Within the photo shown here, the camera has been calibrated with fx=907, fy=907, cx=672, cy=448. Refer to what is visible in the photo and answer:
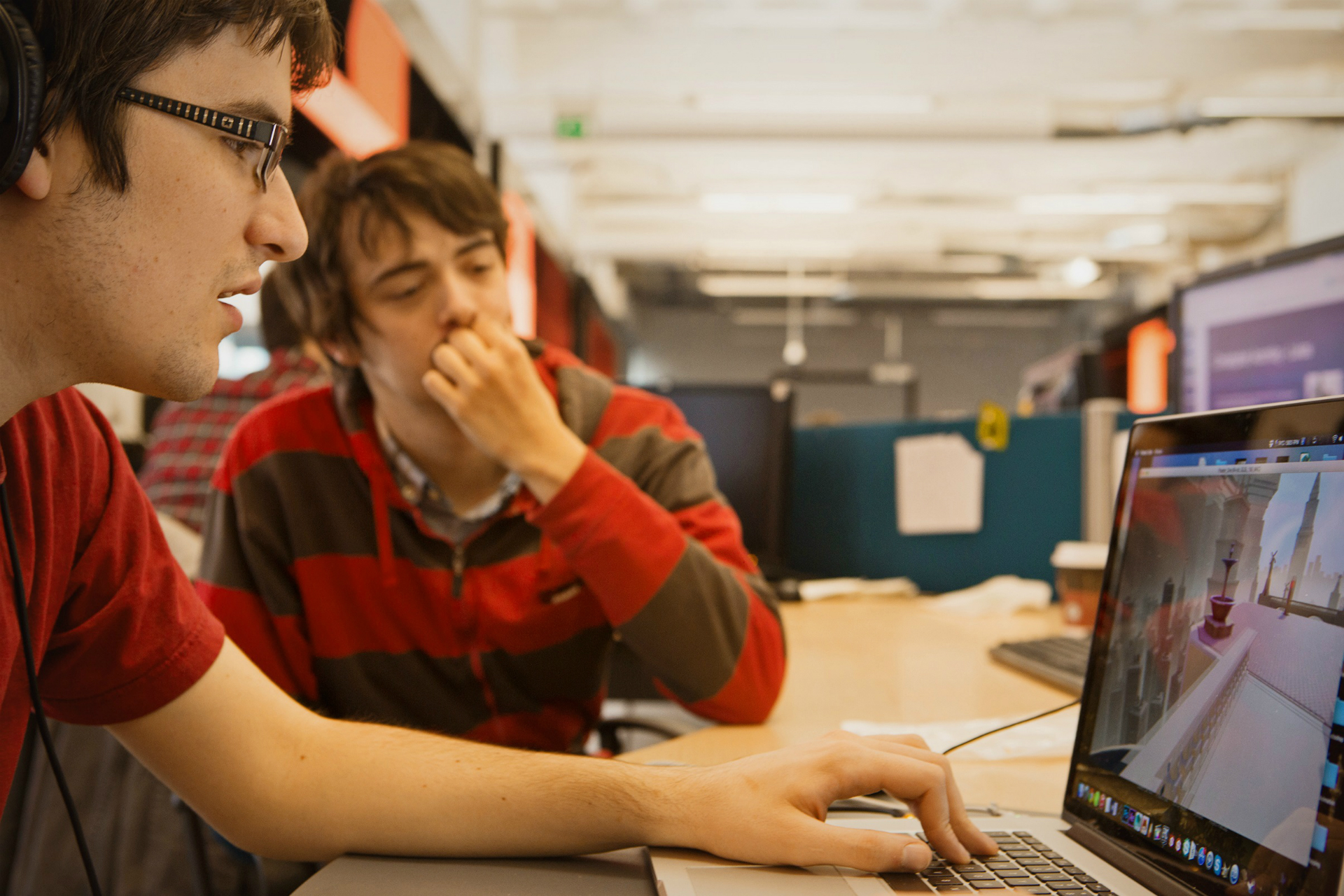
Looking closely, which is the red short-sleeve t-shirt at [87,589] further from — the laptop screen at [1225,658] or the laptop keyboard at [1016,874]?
the laptop screen at [1225,658]

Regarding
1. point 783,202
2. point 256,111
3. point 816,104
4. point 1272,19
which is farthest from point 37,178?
point 783,202

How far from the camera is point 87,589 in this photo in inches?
27.1

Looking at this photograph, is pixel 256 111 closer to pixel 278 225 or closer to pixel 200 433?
pixel 278 225

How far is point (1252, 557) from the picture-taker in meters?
0.51

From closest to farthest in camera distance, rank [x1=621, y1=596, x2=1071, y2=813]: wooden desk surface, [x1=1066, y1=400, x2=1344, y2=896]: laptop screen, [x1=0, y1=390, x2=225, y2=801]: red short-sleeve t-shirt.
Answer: [x1=1066, y1=400, x2=1344, y2=896]: laptop screen < [x1=0, y1=390, x2=225, y2=801]: red short-sleeve t-shirt < [x1=621, y1=596, x2=1071, y2=813]: wooden desk surface

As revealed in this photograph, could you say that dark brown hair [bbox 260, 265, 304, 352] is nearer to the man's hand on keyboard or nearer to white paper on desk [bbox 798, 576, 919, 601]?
white paper on desk [bbox 798, 576, 919, 601]

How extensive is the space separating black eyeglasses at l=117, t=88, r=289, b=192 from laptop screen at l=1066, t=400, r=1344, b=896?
66 cm

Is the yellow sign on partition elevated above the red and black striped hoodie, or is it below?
above

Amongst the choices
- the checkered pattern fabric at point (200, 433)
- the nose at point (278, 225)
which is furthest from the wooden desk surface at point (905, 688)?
the checkered pattern fabric at point (200, 433)

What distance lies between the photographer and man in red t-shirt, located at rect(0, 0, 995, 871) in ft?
1.86

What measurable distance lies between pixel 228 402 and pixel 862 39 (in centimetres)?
419

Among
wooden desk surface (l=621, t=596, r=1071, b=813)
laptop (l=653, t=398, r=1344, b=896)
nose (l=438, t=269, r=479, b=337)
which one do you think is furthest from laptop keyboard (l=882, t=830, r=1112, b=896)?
nose (l=438, t=269, r=479, b=337)

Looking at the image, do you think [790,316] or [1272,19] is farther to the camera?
[790,316]

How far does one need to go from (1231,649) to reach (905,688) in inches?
26.6
